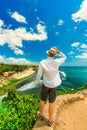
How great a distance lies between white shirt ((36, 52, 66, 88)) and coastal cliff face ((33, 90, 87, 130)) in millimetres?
1180

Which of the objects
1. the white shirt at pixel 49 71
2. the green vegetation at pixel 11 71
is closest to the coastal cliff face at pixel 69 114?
the white shirt at pixel 49 71

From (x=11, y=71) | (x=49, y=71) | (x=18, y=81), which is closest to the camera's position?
(x=49, y=71)

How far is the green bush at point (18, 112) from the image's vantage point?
7266 mm

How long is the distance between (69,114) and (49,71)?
286cm

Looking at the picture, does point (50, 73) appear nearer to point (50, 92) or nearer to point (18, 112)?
point (50, 92)

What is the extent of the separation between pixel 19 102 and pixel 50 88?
2056 millimetres

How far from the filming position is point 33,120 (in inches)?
311

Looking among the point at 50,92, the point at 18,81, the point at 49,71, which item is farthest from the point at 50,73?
the point at 18,81

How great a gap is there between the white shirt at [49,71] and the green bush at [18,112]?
4.49 ft

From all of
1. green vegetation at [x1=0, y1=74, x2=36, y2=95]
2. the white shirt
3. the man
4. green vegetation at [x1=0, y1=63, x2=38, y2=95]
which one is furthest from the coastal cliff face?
green vegetation at [x1=0, y1=74, x2=36, y2=95]

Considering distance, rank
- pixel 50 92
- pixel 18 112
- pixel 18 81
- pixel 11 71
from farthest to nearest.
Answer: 1. pixel 11 71
2. pixel 18 81
3. pixel 18 112
4. pixel 50 92

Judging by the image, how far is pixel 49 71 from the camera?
6.75 metres

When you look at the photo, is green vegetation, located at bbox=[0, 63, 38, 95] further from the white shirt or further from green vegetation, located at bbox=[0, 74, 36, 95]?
the white shirt

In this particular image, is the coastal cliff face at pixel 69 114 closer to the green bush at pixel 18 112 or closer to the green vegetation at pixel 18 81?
the green bush at pixel 18 112
